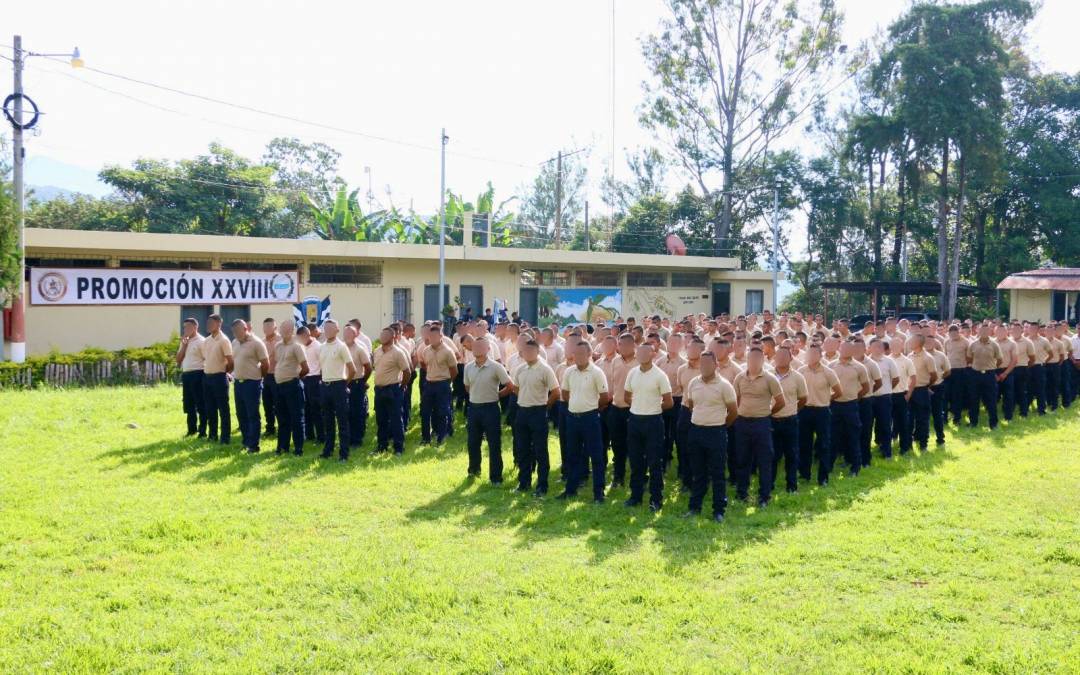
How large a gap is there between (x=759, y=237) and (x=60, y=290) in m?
35.4

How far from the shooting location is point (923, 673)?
497 centimetres

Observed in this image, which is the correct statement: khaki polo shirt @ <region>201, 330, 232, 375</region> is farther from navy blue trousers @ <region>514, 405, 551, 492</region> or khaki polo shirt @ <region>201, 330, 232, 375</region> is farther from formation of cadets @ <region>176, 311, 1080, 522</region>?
navy blue trousers @ <region>514, 405, 551, 492</region>

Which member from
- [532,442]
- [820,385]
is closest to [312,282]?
[532,442]

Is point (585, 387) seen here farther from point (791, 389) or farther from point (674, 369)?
point (791, 389)

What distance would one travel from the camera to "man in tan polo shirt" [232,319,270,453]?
11.5 metres

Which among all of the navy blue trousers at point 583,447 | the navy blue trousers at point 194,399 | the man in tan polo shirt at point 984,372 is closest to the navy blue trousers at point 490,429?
the navy blue trousers at point 583,447

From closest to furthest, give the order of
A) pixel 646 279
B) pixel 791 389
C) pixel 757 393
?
pixel 757 393 < pixel 791 389 < pixel 646 279

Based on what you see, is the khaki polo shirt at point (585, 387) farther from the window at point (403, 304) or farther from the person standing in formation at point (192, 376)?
the window at point (403, 304)

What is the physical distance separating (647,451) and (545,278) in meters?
22.7

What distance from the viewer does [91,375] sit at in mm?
16500

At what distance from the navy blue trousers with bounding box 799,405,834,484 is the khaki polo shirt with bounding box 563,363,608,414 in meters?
2.79

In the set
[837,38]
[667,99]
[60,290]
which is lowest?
[60,290]

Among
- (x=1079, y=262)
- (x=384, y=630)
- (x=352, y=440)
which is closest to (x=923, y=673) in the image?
(x=384, y=630)

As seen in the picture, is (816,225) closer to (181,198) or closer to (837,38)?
(837,38)
